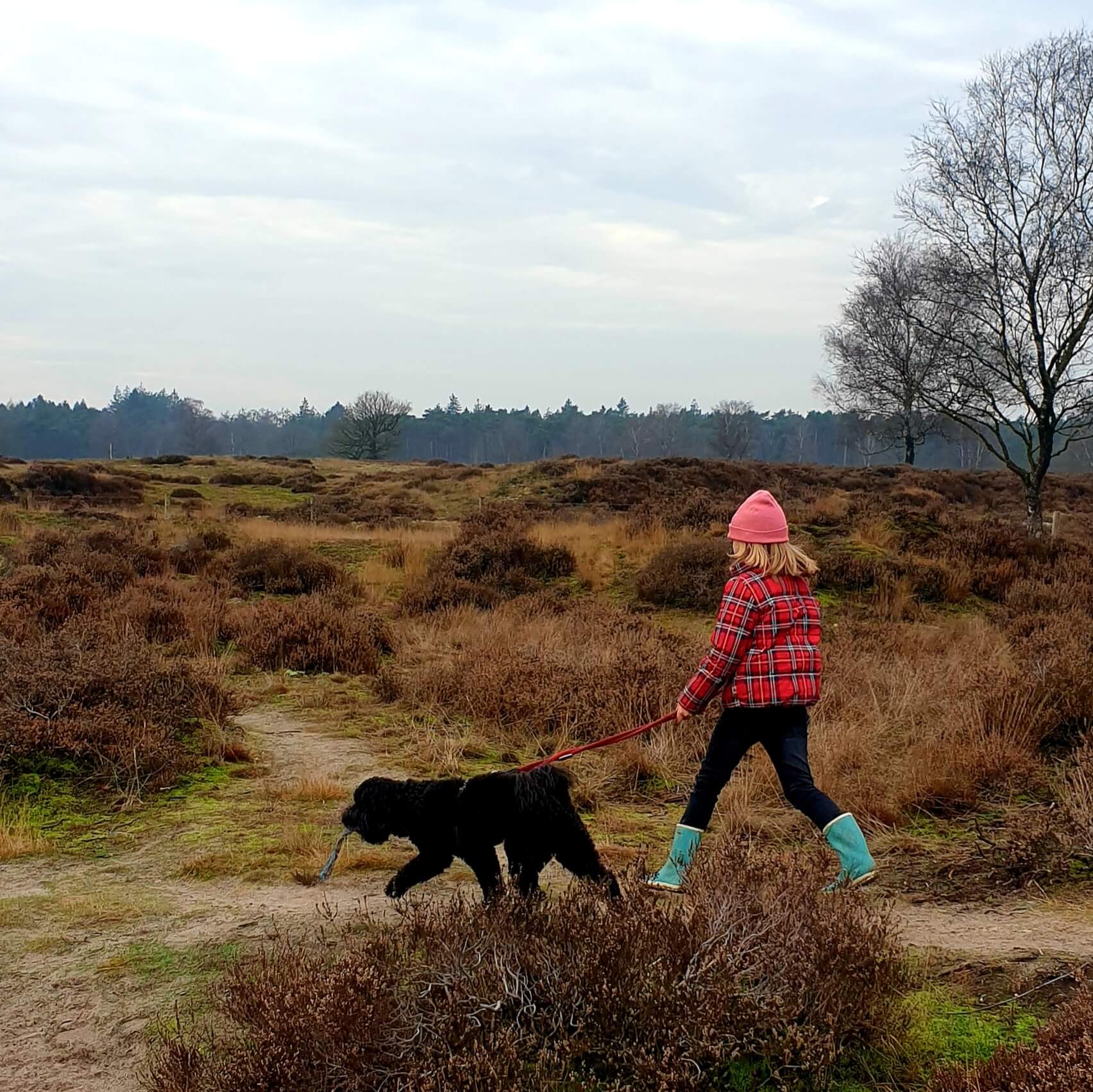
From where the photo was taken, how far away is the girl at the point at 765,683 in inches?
161

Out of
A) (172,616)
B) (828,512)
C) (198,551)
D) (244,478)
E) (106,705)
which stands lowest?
(106,705)

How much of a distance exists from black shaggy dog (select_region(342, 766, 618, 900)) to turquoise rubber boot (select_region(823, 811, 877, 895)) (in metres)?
1.03

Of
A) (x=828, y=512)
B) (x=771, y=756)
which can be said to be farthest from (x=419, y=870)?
(x=828, y=512)

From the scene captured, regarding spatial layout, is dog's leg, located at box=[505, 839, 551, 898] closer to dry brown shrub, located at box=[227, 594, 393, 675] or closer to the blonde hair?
the blonde hair

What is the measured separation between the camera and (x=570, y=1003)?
284cm

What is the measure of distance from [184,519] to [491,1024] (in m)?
18.4

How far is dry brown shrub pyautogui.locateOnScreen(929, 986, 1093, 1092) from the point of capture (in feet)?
7.70

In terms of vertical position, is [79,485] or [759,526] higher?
[79,485]

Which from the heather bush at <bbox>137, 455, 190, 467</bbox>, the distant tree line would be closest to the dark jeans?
the heather bush at <bbox>137, 455, 190, 467</bbox>

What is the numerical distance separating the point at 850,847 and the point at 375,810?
1.94 m

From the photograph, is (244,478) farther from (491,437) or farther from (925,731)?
(491,437)

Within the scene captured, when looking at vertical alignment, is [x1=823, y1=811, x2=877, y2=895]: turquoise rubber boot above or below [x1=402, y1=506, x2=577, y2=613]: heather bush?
below

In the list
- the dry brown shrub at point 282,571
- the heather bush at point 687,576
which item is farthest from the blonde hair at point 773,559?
the dry brown shrub at point 282,571

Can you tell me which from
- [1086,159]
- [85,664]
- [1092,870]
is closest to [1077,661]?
[1092,870]
